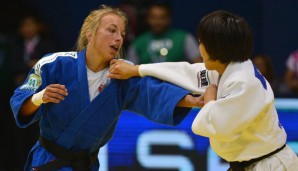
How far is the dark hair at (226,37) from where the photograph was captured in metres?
3.77

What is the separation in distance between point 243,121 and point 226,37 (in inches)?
18.2

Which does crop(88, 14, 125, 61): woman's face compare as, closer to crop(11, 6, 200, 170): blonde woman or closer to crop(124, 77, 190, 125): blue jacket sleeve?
crop(11, 6, 200, 170): blonde woman

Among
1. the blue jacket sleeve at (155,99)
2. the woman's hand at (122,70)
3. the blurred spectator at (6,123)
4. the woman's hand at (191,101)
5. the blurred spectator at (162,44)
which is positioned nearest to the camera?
the woman's hand at (191,101)

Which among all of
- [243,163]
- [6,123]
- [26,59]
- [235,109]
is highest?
[235,109]

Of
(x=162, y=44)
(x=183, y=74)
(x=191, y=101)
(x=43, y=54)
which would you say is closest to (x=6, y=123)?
(x=43, y=54)

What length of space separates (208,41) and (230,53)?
14cm

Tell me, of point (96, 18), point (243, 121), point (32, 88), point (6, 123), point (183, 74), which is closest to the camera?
point (243, 121)

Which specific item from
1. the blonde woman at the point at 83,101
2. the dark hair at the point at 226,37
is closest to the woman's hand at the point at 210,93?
the dark hair at the point at 226,37

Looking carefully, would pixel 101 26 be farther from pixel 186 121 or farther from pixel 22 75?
pixel 22 75

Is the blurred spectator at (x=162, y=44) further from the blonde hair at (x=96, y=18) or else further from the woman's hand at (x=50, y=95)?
the woman's hand at (x=50, y=95)

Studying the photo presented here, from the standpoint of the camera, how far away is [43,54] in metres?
7.55

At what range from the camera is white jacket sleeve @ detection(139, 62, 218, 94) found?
4.19 meters

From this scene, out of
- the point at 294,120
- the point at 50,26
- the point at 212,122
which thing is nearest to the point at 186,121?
the point at 294,120

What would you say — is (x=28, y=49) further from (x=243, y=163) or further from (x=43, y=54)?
(x=243, y=163)
